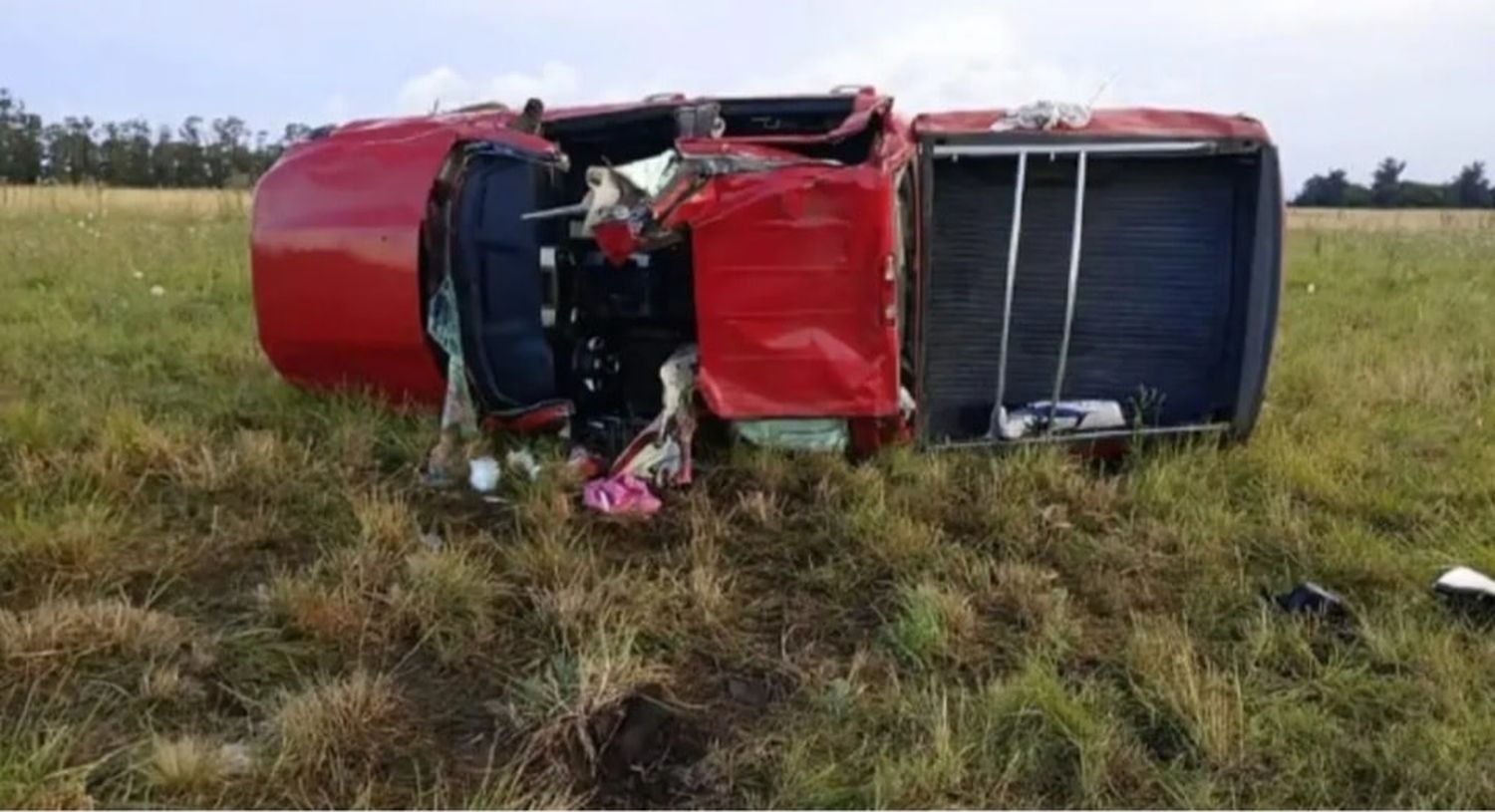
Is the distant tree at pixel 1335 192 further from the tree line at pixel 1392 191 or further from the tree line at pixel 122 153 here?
the tree line at pixel 122 153

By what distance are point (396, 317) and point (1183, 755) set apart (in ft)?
8.76

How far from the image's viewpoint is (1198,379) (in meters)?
4.11

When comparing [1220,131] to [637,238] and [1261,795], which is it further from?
[1261,795]

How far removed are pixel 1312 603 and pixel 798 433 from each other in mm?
1514

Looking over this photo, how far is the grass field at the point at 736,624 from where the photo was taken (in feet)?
7.23

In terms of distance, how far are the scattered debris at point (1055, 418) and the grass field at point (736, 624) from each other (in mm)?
151

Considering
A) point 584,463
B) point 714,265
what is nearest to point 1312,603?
point 714,265

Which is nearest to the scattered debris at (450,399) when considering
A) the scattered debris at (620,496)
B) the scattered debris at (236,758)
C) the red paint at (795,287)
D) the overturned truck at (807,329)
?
the overturned truck at (807,329)

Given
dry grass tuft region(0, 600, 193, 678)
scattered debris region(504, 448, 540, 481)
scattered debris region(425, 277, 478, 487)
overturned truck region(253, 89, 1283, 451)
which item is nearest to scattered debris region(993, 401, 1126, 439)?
overturned truck region(253, 89, 1283, 451)

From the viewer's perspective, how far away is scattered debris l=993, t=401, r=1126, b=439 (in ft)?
13.0

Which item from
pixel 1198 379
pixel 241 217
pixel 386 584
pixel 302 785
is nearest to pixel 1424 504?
A: pixel 1198 379

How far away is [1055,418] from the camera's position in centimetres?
397

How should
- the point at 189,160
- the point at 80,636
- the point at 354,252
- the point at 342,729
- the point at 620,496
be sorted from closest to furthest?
1. the point at 342,729
2. the point at 80,636
3. the point at 620,496
4. the point at 354,252
5. the point at 189,160

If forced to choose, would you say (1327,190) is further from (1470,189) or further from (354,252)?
(354,252)
